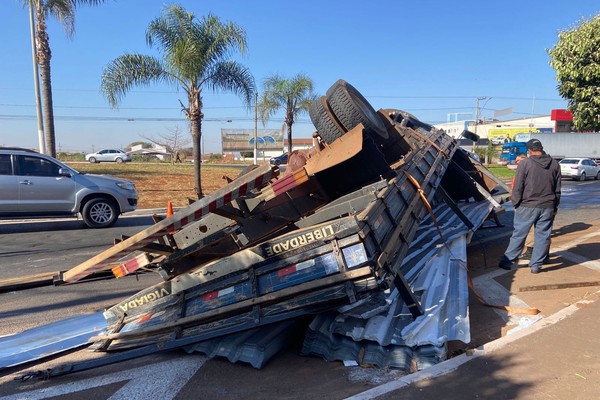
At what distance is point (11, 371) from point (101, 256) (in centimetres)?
104

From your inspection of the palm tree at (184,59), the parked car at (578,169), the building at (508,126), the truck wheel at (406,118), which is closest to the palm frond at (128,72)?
the palm tree at (184,59)

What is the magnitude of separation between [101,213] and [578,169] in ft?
90.5

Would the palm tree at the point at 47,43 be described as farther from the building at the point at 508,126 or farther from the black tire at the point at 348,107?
the building at the point at 508,126

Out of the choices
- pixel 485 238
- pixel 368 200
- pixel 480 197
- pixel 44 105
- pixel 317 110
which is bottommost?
pixel 485 238

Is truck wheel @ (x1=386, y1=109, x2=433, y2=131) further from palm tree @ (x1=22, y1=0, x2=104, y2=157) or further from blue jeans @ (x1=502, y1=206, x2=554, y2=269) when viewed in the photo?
palm tree @ (x1=22, y1=0, x2=104, y2=157)

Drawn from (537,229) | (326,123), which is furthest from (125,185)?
(537,229)

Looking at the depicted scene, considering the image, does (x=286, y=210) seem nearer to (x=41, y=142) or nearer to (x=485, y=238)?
(x=485, y=238)

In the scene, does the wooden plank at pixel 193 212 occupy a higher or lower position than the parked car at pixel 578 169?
higher

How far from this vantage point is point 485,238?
28.0ft

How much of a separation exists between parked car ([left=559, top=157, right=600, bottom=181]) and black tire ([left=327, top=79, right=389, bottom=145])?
1048 inches

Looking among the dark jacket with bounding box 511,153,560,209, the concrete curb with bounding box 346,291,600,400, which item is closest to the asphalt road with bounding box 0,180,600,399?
the concrete curb with bounding box 346,291,600,400

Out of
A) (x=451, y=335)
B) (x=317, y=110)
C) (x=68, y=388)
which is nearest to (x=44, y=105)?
(x=317, y=110)

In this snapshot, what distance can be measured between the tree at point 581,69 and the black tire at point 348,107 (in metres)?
6.18

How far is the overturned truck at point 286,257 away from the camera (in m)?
3.42
